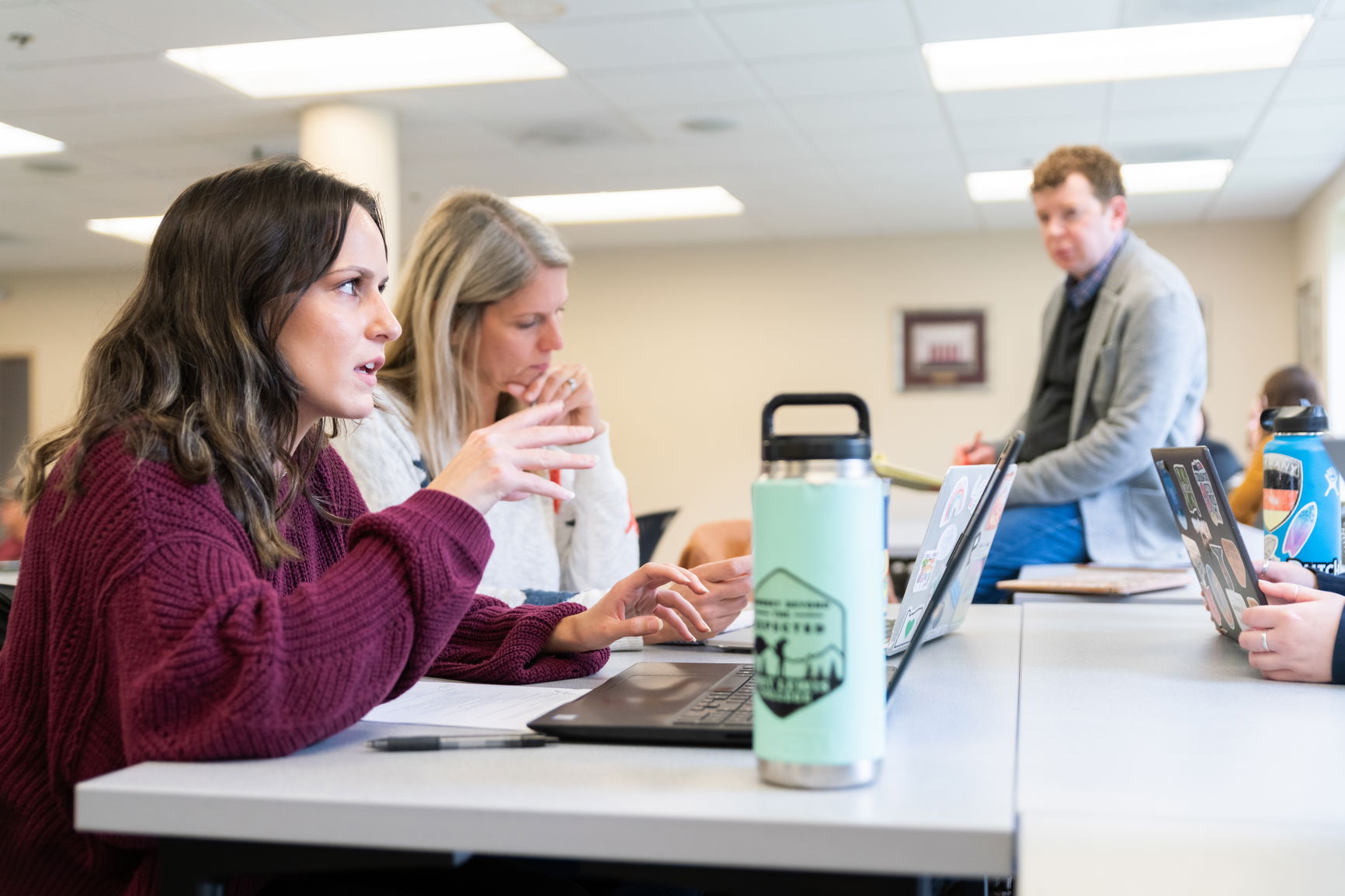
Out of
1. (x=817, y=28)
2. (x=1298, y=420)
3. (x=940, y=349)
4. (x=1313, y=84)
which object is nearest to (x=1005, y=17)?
(x=817, y=28)

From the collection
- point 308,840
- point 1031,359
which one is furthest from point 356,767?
point 1031,359

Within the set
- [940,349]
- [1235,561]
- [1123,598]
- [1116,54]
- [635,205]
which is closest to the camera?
[1235,561]

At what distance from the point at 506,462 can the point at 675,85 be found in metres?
4.20

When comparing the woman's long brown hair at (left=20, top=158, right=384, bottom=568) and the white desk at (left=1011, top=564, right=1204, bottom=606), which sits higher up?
the woman's long brown hair at (left=20, top=158, right=384, bottom=568)

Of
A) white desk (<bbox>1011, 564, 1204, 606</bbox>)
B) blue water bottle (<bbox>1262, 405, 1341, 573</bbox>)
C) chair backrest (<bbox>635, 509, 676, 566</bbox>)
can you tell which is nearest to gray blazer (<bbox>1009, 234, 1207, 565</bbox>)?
white desk (<bbox>1011, 564, 1204, 606</bbox>)

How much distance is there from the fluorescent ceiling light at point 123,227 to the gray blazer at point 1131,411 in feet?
20.0

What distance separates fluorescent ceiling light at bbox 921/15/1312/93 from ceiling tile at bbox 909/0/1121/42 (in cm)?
11

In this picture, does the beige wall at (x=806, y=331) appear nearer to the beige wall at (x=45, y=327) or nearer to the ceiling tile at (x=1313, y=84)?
the beige wall at (x=45, y=327)

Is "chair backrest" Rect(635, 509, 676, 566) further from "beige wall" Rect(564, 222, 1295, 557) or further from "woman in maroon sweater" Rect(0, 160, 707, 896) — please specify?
"beige wall" Rect(564, 222, 1295, 557)

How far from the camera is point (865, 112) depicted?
5348mm

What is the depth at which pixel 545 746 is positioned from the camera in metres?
0.88

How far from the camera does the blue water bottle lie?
55.2 inches

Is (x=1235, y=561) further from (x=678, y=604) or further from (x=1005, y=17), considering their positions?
(x=1005, y=17)

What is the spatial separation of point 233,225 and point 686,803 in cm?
71
